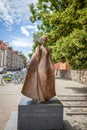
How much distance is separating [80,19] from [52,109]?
9.02 m

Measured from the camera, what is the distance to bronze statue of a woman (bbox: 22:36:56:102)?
7453 mm

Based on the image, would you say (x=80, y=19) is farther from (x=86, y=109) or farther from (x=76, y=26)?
(x=86, y=109)

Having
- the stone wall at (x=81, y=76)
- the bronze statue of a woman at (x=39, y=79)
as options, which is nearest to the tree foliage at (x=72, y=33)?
the bronze statue of a woman at (x=39, y=79)

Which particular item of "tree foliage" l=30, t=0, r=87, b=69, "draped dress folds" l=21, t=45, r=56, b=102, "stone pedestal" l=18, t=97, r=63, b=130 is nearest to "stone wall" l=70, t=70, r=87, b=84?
"tree foliage" l=30, t=0, r=87, b=69

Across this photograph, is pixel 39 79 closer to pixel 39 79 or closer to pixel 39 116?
pixel 39 79

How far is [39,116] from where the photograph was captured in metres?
7.13

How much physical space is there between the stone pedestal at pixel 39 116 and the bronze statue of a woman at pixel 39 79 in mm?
372

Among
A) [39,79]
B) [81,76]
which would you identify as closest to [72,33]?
[39,79]

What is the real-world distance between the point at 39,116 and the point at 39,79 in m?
1.08

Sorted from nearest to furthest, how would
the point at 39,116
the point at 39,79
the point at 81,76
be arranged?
1. the point at 39,116
2. the point at 39,79
3. the point at 81,76

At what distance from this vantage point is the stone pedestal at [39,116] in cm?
711

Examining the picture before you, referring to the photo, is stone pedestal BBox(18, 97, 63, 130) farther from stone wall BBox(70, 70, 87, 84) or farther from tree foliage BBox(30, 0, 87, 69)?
stone wall BBox(70, 70, 87, 84)

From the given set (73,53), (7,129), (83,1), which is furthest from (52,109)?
(83,1)

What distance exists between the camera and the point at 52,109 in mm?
7145
